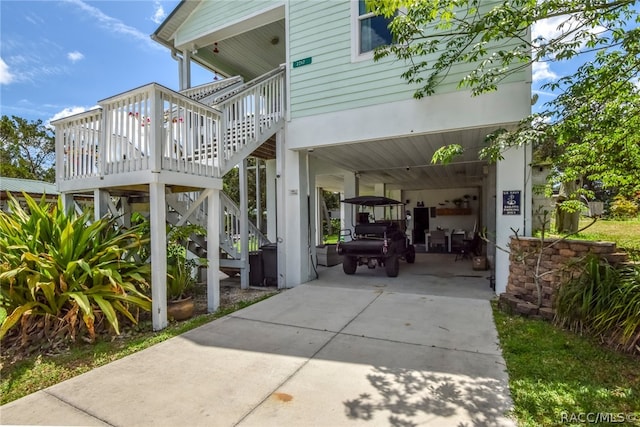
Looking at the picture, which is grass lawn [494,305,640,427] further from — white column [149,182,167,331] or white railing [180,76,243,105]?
white railing [180,76,243,105]

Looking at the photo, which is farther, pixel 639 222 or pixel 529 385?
pixel 639 222

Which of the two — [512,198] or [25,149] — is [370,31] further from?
[25,149]

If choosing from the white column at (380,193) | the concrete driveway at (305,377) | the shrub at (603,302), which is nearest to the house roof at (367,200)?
the concrete driveway at (305,377)

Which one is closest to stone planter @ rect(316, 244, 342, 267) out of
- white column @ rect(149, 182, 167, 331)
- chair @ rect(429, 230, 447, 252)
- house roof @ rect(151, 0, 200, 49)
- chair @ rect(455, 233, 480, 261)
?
chair @ rect(455, 233, 480, 261)

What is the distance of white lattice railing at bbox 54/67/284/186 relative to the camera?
4.27 m

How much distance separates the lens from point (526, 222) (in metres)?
5.40

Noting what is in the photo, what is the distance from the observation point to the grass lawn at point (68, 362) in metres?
2.87

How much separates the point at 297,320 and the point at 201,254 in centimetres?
366

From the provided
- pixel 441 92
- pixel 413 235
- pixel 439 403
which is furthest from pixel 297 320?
pixel 413 235

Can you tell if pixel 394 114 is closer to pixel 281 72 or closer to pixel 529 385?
pixel 281 72

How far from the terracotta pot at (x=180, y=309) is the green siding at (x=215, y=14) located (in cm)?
661

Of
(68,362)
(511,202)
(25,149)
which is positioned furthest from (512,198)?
(25,149)

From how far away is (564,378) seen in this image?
110 inches

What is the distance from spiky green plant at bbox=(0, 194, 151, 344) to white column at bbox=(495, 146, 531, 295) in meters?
5.77
